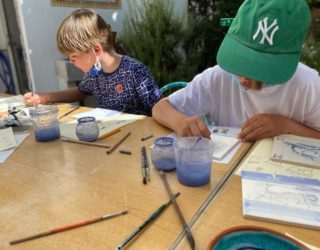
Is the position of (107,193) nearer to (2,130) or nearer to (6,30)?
(2,130)

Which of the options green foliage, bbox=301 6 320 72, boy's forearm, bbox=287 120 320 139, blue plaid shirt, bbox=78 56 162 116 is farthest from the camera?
green foliage, bbox=301 6 320 72

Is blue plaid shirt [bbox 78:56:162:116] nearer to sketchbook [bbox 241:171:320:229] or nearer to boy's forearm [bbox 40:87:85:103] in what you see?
boy's forearm [bbox 40:87:85:103]

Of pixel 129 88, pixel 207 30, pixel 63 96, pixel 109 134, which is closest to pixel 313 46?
pixel 207 30

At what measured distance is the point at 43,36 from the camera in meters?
2.65

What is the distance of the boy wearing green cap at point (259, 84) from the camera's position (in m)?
0.77

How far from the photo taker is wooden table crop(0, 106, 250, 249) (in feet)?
1.80

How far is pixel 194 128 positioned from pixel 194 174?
25 cm

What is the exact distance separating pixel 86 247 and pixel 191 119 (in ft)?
1.80

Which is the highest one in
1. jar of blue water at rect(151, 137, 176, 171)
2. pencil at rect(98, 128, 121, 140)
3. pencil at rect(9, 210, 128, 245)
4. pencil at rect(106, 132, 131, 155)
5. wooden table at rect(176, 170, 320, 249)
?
jar of blue water at rect(151, 137, 176, 171)

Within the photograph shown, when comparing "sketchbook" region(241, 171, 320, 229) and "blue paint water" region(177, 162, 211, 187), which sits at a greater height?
"blue paint water" region(177, 162, 211, 187)

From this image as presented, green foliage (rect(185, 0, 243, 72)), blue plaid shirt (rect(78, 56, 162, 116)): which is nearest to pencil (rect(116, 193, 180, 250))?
blue plaid shirt (rect(78, 56, 162, 116))

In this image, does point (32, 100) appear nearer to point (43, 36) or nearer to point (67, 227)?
point (67, 227)

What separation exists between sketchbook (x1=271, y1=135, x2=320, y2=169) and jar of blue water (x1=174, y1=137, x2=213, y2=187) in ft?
0.74

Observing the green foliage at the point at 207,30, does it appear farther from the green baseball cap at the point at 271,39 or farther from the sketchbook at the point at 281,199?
the sketchbook at the point at 281,199
